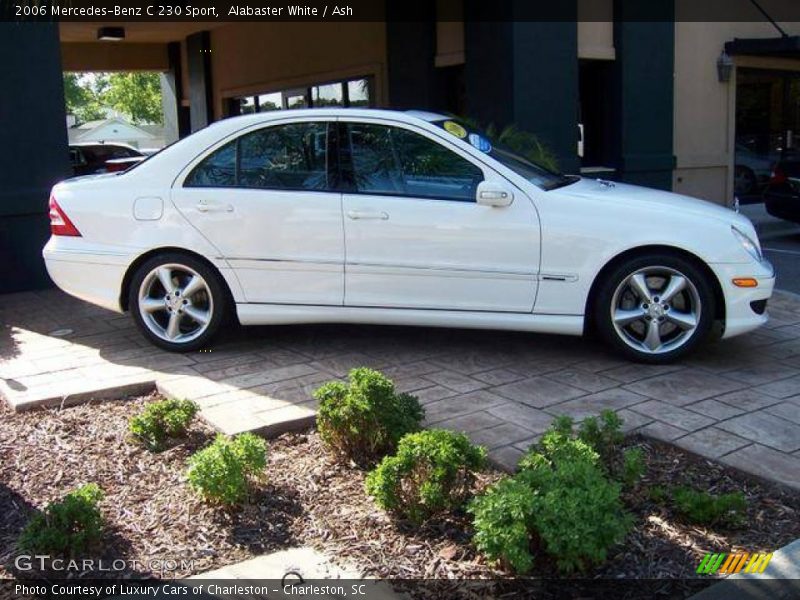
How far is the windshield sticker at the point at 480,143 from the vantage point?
6.08m

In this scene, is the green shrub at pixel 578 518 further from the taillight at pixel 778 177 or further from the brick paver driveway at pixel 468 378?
the taillight at pixel 778 177

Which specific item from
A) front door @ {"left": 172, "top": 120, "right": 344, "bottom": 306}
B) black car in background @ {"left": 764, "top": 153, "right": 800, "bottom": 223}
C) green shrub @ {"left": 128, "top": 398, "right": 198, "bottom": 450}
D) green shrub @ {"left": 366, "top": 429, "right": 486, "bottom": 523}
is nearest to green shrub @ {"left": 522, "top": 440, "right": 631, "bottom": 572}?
green shrub @ {"left": 366, "top": 429, "right": 486, "bottom": 523}

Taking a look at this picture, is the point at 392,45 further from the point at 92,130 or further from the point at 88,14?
the point at 92,130

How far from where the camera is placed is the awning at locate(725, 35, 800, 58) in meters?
13.5

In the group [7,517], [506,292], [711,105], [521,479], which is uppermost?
[711,105]

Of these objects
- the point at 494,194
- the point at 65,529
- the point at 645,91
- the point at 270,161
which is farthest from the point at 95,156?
the point at 65,529

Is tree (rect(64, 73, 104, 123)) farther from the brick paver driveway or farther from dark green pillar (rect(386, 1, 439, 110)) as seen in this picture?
the brick paver driveway

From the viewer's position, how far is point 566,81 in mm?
10867

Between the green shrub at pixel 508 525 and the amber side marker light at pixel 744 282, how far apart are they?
2999mm

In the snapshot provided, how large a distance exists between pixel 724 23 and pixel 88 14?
409 inches

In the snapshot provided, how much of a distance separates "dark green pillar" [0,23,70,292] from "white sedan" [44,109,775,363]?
2005 mm

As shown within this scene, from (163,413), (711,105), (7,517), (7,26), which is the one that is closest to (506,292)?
(163,413)

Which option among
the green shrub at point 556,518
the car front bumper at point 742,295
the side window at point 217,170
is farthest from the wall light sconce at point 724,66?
the green shrub at point 556,518

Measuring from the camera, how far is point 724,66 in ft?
44.9
